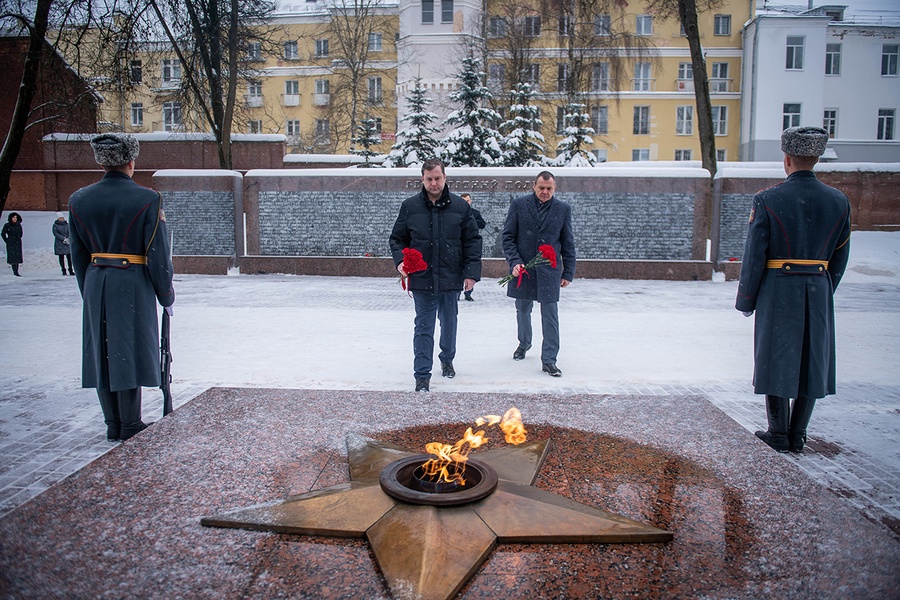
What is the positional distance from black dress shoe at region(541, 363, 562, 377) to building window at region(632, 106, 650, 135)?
38.5 meters

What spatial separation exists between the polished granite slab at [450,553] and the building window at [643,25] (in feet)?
145

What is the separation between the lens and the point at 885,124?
4028cm

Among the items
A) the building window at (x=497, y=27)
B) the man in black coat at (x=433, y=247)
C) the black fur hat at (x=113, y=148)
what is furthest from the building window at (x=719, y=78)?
the black fur hat at (x=113, y=148)

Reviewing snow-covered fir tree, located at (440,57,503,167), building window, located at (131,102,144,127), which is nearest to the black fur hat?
snow-covered fir tree, located at (440,57,503,167)

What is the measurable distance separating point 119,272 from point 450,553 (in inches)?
126

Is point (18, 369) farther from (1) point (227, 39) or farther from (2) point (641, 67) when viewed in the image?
(2) point (641, 67)

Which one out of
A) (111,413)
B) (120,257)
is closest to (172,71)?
(120,257)

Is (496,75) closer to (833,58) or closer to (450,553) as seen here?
(833,58)

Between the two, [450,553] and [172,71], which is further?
[172,71]

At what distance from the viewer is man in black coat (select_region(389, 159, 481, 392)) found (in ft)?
19.5

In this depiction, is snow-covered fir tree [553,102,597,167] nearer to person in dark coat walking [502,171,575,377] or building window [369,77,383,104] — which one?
person in dark coat walking [502,171,575,377]

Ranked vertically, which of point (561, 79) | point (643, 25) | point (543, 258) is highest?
point (643, 25)

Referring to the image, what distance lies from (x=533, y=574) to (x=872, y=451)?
3.59m

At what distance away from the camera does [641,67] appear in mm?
42062
